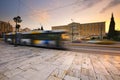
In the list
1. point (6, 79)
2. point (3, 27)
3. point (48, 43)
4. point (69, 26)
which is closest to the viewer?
point (6, 79)

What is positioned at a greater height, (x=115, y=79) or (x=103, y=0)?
(x=103, y=0)

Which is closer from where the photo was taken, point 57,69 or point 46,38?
point 57,69

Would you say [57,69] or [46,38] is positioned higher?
[46,38]

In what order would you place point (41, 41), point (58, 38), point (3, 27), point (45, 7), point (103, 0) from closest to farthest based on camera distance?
point (103, 0) < point (58, 38) < point (41, 41) < point (45, 7) < point (3, 27)

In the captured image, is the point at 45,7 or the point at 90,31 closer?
the point at 45,7

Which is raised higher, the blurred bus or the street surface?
the blurred bus

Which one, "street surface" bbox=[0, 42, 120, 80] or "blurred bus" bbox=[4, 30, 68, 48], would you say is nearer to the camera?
"street surface" bbox=[0, 42, 120, 80]

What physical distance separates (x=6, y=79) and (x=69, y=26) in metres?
65.1

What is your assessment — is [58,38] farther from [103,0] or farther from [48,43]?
[103,0]

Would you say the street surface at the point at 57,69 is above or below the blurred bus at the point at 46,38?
below

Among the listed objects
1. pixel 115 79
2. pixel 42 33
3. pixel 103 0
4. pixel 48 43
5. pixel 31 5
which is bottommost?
pixel 115 79

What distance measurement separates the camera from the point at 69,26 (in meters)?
66.7

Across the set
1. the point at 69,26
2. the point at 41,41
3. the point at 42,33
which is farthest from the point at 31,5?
the point at 69,26

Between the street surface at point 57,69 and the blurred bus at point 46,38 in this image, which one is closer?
the street surface at point 57,69
